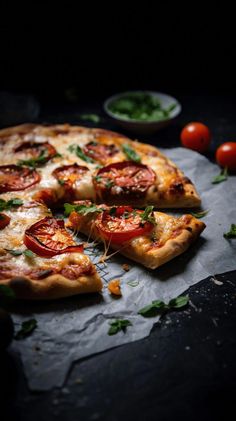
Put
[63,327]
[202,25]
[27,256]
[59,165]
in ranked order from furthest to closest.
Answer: [202,25]
[59,165]
[27,256]
[63,327]

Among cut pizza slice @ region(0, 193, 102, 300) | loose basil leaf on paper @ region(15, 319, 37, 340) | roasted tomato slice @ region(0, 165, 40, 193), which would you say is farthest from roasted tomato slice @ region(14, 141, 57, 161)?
loose basil leaf on paper @ region(15, 319, 37, 340)

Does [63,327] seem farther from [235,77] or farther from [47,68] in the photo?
[235,77]

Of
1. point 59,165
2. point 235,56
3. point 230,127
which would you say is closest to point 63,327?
point 59,165

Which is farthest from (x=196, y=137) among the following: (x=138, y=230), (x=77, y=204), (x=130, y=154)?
(x=138, y=230)

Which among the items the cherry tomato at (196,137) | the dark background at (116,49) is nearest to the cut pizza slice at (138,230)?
Answer: the cherry tomato at (196,137)

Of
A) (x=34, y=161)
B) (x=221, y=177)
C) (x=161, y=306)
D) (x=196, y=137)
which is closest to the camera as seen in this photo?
(x=161, y=306)

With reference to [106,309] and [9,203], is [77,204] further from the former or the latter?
[106,309]

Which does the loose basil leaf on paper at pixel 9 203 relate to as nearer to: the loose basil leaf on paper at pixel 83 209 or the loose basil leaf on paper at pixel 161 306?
the loose basil leaf on paper at pixel 83 209
